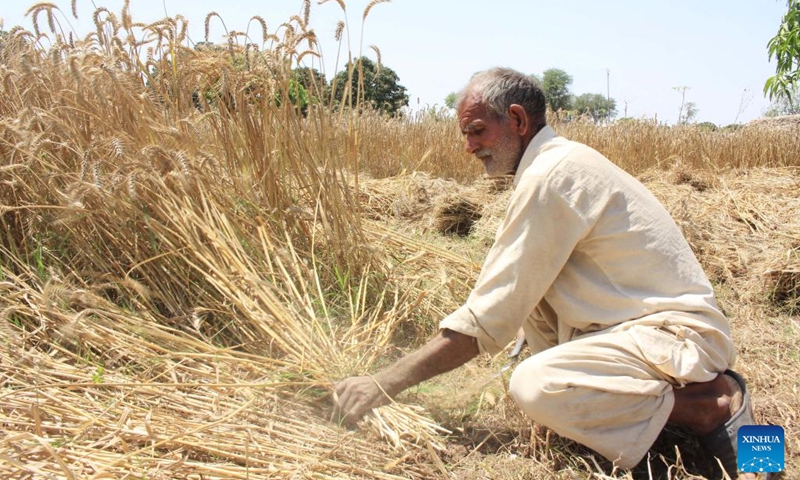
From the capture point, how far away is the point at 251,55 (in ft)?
8.85

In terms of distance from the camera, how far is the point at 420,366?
1.85 meters

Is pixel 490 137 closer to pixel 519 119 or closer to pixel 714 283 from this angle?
pixel 519 119

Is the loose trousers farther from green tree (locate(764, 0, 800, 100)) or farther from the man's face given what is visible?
green tree (locate(764, 0, 800, 100))

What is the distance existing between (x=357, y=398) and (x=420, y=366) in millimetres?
222

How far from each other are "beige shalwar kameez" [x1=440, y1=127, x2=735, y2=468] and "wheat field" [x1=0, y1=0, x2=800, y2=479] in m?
0.15

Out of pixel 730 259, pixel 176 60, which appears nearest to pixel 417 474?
pixel 176 60

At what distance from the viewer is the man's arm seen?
186 cm

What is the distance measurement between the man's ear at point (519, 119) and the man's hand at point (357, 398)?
0.88 m

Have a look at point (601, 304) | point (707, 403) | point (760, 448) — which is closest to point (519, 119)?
point (601, 304)

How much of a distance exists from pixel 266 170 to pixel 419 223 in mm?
2646

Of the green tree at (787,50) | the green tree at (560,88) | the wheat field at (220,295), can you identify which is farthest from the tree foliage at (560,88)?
the wheat field at (220,295)

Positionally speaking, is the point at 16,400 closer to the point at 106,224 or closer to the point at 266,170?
the point at 106,224

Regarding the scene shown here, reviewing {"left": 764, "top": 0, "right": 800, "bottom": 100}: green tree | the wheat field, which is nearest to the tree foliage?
{"left": 764, "top": 0, "right": 800, "bottom": 100}: green tree

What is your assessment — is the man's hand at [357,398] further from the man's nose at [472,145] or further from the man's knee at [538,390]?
the man's nose at [472,145]
